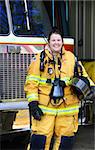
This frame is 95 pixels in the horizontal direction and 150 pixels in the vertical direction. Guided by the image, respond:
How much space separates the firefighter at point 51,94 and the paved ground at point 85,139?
229 cm

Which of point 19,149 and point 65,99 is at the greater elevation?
point 65,99

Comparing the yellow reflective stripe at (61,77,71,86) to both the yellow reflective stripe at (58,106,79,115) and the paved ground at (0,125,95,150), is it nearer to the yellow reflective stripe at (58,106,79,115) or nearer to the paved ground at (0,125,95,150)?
the yellow reflective stripe at (58,106,79,115)

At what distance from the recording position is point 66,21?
22.8 feet

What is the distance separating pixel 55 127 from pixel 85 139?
A: 2.96 metres

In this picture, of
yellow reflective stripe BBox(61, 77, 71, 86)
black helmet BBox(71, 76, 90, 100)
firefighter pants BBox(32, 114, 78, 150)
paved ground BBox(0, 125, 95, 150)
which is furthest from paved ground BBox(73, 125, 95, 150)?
yellow reflective stripe BBox(61, 77, 71, 86)

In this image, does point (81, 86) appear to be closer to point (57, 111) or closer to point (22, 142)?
point (57, 111)

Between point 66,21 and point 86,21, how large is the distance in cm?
118

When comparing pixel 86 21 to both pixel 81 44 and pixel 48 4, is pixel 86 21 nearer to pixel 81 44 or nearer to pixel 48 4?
pixel 81 44

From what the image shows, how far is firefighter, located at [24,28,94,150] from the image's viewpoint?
454 centimetres

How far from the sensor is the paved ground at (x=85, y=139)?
272 inches

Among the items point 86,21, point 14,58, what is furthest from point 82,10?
point 14,58

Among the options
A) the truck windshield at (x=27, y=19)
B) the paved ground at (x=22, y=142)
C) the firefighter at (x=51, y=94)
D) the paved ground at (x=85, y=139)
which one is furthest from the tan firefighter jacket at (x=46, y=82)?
the paved ground at (x=85, y=139)

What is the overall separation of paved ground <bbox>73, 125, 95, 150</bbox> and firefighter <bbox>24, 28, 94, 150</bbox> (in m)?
2.29

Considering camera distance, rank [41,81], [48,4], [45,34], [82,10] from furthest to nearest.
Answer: [82,10] < [48,4] < [45,34] < [41,81]
